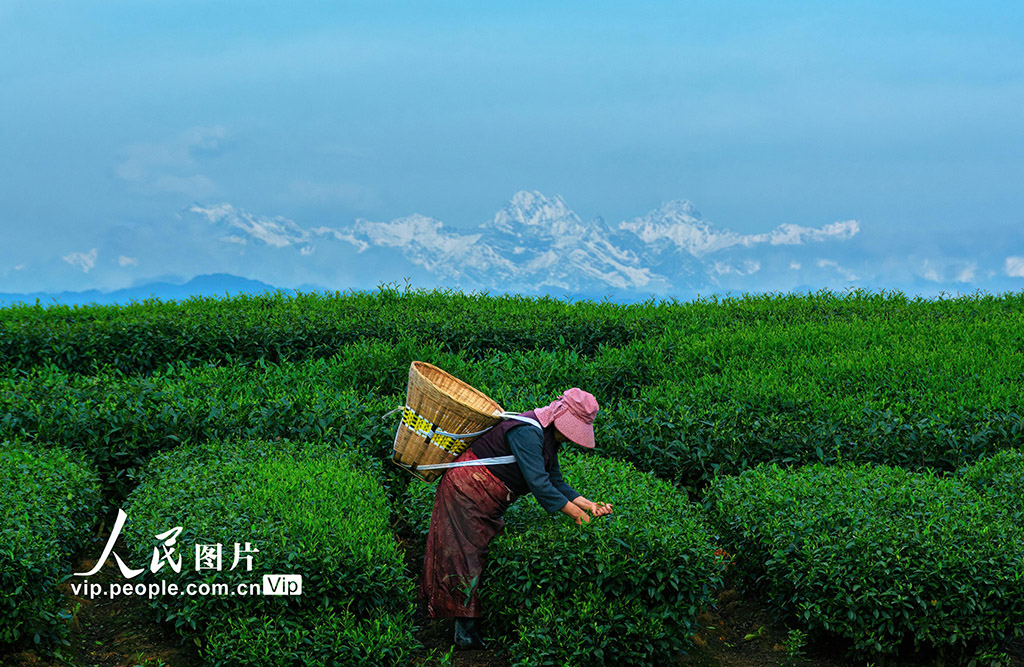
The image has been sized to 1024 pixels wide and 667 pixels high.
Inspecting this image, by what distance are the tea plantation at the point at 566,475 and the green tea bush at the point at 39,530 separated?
0.02 m

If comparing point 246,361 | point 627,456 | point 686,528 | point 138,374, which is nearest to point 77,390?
point 138,374

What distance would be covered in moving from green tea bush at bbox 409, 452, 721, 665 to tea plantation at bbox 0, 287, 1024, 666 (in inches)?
0.6

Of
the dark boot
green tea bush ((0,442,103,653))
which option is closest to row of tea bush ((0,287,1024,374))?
green tea bush ((0,442,103,653))

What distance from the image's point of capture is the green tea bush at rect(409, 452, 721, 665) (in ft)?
15.2

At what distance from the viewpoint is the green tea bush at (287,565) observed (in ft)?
14.7

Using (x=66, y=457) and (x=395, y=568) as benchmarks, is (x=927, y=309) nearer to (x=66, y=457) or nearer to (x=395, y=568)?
(x=395, y=568)

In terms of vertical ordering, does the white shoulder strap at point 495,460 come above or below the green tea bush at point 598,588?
above

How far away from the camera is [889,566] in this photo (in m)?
4.87

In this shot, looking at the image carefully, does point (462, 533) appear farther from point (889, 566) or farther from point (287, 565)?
point (889, 566)

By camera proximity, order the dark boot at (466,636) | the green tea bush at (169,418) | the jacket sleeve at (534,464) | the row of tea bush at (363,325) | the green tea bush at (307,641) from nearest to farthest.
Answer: the green tea bush at (307,641)
the jacket sleeve at (534,464)
the dark boot at (466,636)
the green tea bush at (169,418)
the row of tea bush at (363,325)

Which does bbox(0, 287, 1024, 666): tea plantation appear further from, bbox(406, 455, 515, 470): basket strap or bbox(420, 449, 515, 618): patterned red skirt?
bbox(406, 455, 515, 470): basket strap

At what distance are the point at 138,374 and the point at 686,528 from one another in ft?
18.6

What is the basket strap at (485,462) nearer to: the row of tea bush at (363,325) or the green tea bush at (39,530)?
the green tea bush at (39,530)

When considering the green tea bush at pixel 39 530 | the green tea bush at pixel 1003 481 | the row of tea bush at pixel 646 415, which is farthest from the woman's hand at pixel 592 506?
the green tea bush at pixel 39 530
